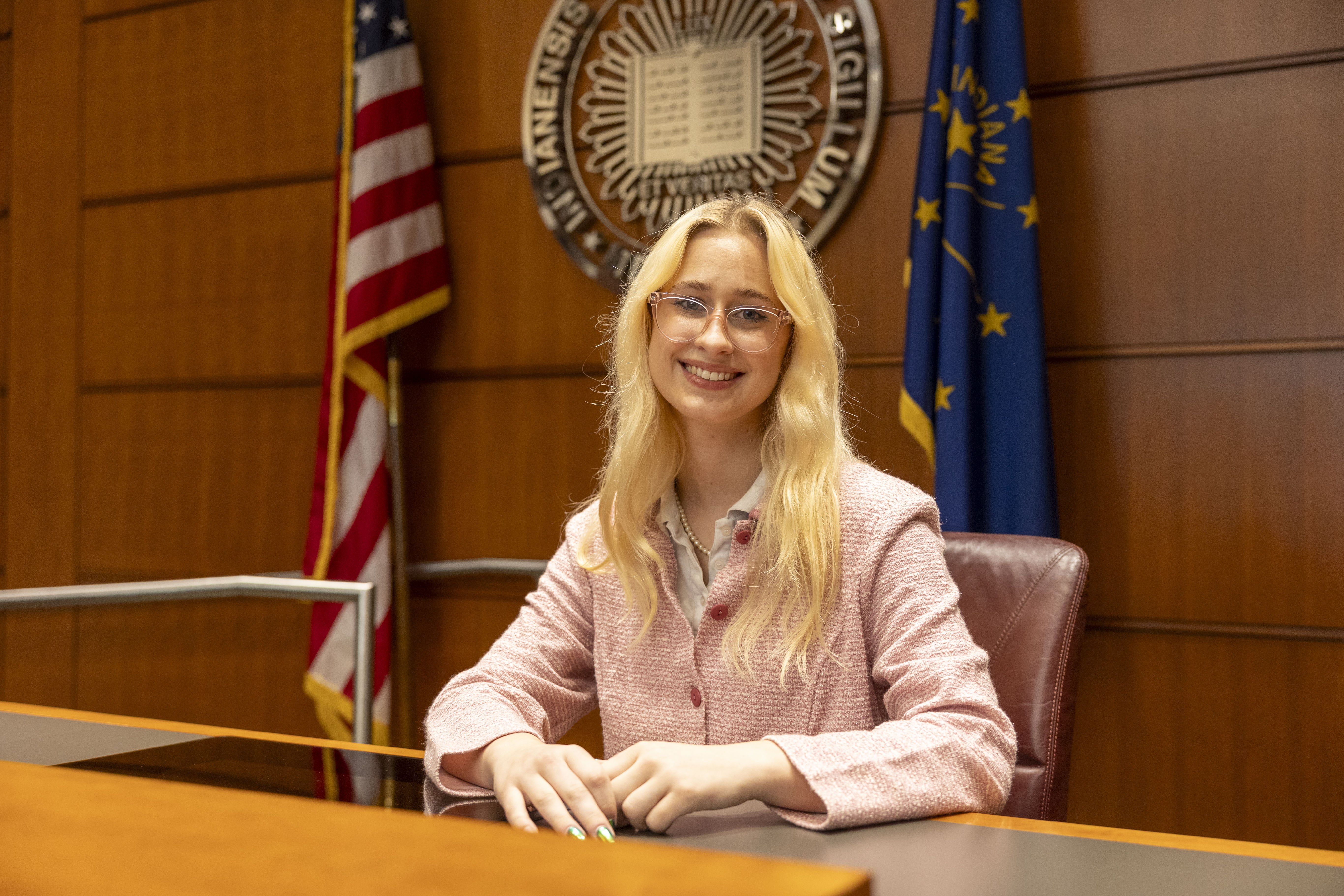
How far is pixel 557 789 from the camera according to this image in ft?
3.52

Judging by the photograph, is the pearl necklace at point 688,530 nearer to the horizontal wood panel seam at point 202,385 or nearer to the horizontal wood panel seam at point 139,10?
the horizontal wood panel seam at point 202,385

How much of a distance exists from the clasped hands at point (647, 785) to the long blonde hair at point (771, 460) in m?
0.36

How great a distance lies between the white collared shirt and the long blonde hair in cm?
3

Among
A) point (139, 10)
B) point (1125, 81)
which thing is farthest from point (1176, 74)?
point (139, 10)

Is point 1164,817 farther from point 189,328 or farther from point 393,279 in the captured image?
point 189,328

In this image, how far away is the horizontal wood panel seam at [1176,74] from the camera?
2.64m

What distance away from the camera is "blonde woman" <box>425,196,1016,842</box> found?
1065mm

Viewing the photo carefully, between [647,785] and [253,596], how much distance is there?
1.35 meters

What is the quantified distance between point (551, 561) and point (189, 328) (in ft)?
9.22

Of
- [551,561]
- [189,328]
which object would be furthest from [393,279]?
[551,561]

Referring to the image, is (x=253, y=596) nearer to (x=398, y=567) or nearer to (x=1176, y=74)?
(x=398, y=567)

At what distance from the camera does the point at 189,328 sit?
3979 mm

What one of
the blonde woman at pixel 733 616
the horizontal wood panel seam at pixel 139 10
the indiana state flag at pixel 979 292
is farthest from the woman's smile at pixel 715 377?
the horizontal wood panel seam at pixel 139 10

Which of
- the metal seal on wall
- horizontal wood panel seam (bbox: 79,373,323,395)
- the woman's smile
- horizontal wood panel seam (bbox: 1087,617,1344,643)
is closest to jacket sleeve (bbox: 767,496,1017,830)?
the woman's smile
